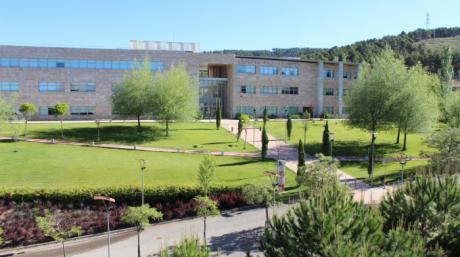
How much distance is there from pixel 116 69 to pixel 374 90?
42.2m

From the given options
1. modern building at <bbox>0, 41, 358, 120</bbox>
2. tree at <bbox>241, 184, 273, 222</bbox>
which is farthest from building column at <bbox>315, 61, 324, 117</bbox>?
tree at <bbox>241, 184, 273, 222</bbox>

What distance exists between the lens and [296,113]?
84.8m

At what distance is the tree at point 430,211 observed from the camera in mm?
13883

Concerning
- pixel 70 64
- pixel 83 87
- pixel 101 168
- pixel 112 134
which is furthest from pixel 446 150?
pixel 70 64

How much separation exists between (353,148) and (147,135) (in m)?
24.7

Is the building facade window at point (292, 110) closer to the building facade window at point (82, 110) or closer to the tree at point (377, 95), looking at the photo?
the tree at point (377, 95)

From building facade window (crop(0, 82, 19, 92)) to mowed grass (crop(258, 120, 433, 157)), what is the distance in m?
38.8

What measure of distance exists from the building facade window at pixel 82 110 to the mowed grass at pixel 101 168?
25.6m

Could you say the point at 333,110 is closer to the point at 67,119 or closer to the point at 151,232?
the point at 67,119

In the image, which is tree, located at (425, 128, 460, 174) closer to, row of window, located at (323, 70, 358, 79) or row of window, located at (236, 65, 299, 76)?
row of window, located at (236, 65, 299, 76)

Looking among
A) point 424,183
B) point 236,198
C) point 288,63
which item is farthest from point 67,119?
point 424,183

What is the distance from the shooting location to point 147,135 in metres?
52.8

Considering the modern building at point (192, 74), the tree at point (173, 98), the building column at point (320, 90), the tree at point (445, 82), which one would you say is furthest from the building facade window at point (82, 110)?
the tree at point (445, 82)

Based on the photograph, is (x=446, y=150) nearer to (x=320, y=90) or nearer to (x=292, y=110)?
(x=292, y=110)
